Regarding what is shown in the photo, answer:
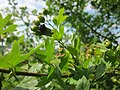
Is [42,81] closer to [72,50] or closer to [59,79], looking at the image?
[59,79]

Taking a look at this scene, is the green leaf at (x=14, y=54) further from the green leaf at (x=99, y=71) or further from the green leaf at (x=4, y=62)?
the green leaf at (x=99, y=71)

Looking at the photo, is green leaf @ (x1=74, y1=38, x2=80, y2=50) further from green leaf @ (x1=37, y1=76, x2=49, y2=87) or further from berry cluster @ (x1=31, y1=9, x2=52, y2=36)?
green leaf @ (x1=37, y1=76, x2=49, y2=87)

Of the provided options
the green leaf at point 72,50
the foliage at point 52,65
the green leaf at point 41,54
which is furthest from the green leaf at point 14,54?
the green leaf at point 72,50

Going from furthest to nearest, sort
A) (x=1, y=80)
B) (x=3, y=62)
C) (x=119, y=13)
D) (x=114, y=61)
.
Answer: (x=119, y=13) < (x=114, y=61) < (x=1, y=80) < (x=3, y=62)

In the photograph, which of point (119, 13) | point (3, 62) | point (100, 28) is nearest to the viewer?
point (3, 62)

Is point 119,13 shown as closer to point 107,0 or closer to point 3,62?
point 107,0

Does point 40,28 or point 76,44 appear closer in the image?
point 76,44

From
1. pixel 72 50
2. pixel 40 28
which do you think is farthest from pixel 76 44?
pixel 40 28

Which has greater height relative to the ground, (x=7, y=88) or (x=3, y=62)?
(x=3, y=62)

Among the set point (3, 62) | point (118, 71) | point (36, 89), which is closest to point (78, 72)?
point (36, 89)

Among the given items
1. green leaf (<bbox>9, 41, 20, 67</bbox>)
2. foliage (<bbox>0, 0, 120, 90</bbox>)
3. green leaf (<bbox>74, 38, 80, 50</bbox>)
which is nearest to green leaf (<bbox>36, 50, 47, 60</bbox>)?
foliage (<bbox>0, 0, 120, 90</bbox>)

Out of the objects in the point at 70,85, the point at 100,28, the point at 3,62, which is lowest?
the point at 70,85
